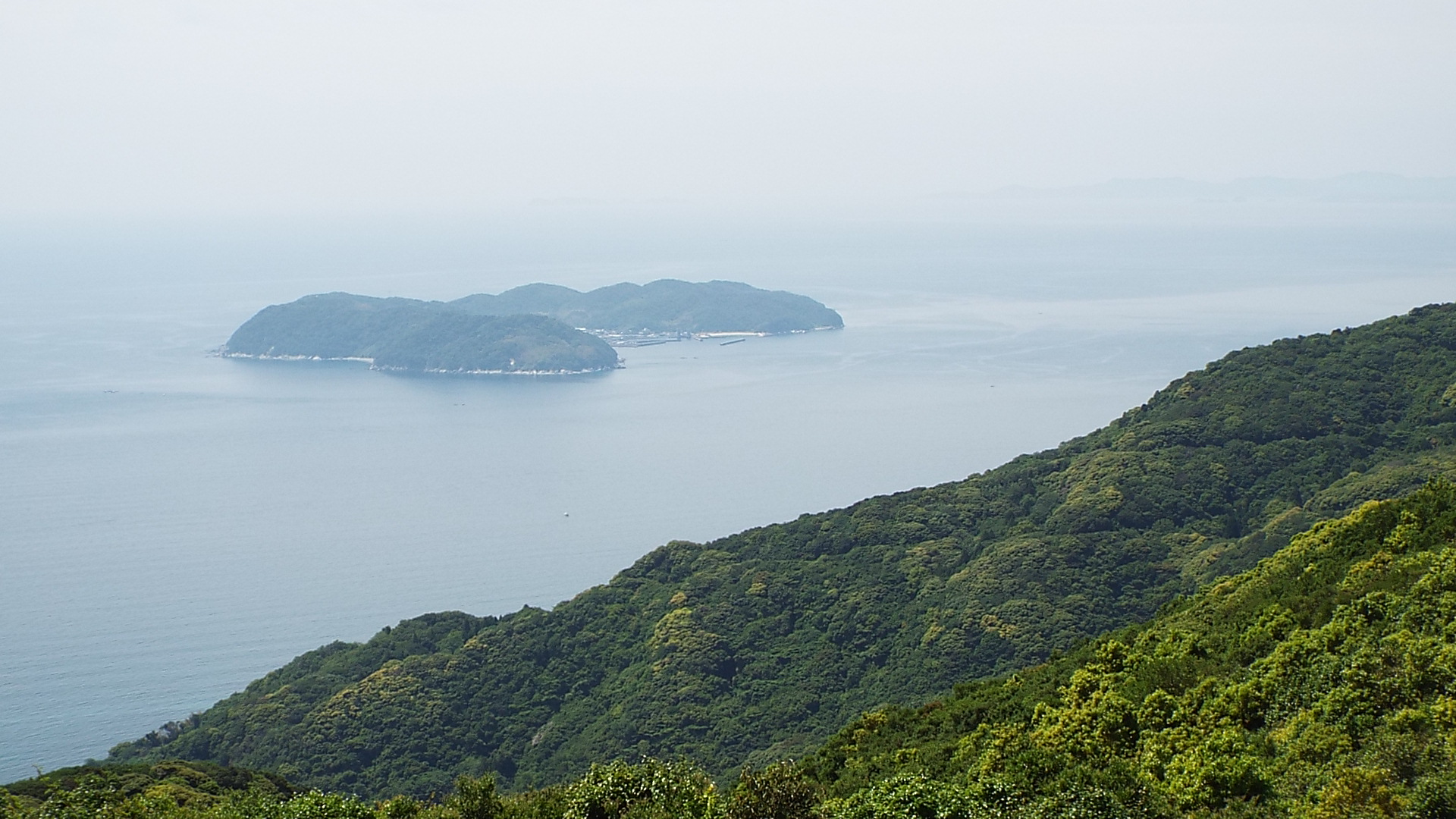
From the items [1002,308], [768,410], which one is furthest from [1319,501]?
[1002,308]

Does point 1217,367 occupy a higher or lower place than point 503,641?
higher

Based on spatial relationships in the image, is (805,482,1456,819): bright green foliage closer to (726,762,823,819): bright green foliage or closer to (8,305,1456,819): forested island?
(8,305,1456,819): forested island

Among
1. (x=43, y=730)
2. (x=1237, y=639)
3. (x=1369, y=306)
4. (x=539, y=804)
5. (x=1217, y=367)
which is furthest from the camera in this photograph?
(x=1369, y=306)

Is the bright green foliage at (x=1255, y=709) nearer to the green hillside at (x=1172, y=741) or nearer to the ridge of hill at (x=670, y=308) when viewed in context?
the green hillside at (x=1172, y=741)

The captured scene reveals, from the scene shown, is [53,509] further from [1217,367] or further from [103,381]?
[1217,367]

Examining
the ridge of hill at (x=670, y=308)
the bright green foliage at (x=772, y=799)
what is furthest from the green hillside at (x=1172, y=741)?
the ridge of hill at (x=670, y=308)

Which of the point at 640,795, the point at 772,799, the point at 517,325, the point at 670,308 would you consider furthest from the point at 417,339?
the point at 772,799
